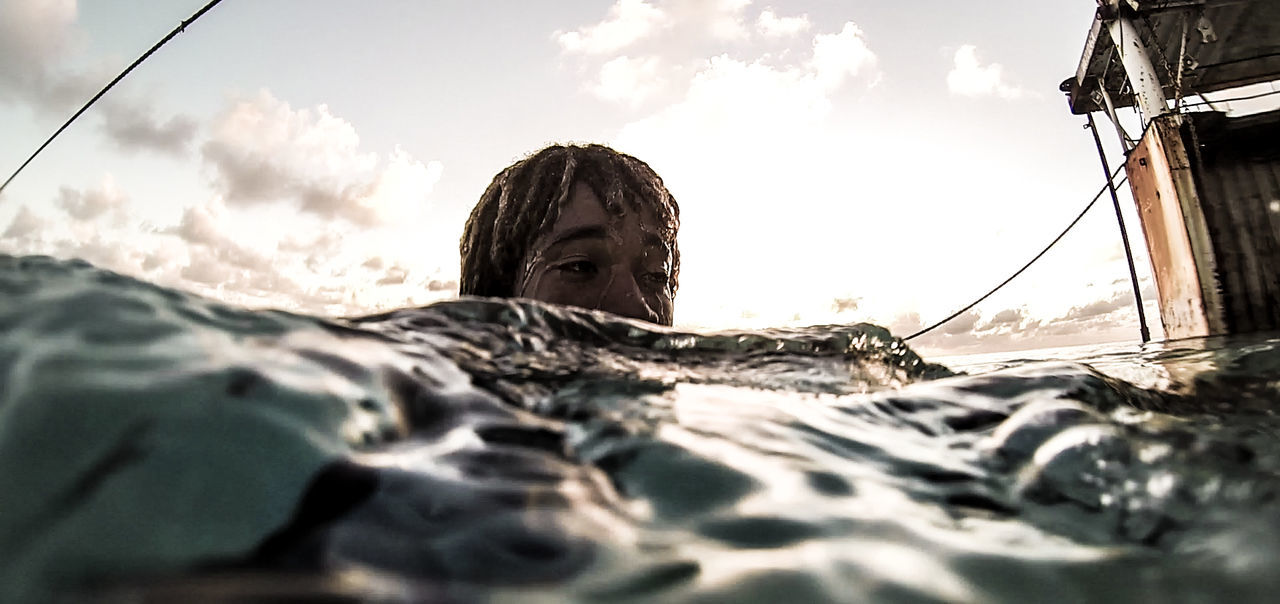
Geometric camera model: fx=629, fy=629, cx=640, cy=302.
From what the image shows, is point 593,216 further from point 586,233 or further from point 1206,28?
point 1206,28

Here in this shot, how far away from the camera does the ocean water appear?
22.6 inches

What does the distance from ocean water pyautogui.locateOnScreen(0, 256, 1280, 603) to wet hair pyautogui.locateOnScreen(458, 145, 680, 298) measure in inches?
59.9

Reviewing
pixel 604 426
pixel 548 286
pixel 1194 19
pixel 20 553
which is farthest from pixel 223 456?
pixel 1194 19

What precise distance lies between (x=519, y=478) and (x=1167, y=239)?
27.1ft

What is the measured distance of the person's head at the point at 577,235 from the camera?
2.52 m

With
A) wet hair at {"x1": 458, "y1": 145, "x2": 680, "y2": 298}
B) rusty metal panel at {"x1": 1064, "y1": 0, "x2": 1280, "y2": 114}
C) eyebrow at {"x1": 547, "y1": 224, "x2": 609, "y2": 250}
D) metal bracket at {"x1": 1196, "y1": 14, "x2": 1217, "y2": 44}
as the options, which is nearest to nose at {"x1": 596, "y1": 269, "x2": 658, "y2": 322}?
eyebrow at {"x1": 547, "y1": 224, "x2": 609, "y2": 250}

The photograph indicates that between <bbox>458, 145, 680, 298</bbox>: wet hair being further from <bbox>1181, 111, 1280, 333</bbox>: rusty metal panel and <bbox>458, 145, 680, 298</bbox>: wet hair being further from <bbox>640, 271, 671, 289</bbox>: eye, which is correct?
<bbox>1181, 111, 1280, 333</bbox>: rusty metal panel

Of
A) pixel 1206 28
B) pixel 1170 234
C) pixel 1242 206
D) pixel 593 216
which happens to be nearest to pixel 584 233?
pixel 593 216

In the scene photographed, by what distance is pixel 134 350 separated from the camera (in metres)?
0.77

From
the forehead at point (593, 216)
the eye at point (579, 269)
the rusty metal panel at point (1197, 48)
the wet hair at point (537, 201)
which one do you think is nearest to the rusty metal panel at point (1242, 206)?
the rusty metal panel at point (1197, 48)

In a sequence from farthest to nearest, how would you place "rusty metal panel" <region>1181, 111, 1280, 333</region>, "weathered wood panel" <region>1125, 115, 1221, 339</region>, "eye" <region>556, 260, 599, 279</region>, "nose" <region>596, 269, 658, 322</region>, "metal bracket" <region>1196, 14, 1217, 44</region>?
"metal bracket" <region>1196, 14, 1217, 44</region>
"weathered wood panel" <region>1125, 115, 1221, 339</region>
"rusty metal panel" <region>1181, 111, 1280, 333</region>
"eye" <region>556, 260, 599, 279</region>
"nose" <region>596, 269, 658, 322</region>

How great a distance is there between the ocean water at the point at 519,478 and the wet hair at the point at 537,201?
1523mm

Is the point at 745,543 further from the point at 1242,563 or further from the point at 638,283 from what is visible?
the point at 638,283

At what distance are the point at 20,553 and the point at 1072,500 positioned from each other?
49.3 inches
